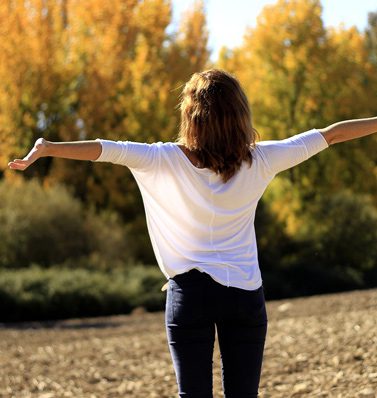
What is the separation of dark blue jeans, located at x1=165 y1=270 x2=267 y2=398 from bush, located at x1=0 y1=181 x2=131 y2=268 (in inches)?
785

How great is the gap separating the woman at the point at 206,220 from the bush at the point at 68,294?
17129mm

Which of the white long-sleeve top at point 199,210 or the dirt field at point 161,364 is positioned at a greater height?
the white long-sleeve top at point 199,210

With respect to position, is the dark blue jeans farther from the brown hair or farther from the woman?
the brown hair

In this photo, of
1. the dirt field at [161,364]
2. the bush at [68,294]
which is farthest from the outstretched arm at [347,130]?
the bush at [68,294]

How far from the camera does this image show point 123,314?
21.2 m

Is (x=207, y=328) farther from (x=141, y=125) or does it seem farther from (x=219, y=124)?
(x=141, y=125)

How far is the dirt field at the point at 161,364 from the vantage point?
7.34m

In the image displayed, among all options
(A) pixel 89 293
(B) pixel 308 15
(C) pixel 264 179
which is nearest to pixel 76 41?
(B) pixel 308 15

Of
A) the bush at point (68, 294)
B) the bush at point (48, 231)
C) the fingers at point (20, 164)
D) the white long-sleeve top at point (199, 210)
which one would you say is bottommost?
the bush at point (68, 294)

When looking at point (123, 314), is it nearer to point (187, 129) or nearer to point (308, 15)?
point (308, 15)

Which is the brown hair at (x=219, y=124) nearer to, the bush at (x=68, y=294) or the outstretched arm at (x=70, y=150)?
the outstretched arm at (x=70, y=150)

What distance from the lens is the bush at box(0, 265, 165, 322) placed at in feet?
66.2

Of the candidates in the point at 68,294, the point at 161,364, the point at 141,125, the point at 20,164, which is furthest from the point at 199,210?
the point at 141,125

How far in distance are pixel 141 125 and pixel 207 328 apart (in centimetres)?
2593
